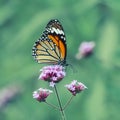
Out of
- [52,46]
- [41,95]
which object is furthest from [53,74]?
[52,46]

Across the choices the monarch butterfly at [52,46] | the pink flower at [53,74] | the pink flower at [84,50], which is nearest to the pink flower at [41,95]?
the pink flower at [53,74]

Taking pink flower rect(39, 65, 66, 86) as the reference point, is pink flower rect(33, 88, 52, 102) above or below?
below

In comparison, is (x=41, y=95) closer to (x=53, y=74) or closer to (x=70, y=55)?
(x=53, y=74)

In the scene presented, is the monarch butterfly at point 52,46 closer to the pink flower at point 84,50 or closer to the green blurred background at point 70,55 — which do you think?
the green blurred background at point 70,55

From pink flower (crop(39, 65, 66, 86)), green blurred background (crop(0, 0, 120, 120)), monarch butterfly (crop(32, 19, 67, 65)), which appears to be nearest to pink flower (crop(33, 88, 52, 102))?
pink flower (crop(39, 65, 66, 86))

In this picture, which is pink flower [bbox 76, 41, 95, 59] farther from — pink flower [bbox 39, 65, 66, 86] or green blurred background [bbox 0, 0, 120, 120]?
pink flower [bbox 39, 65, 66, 86]
